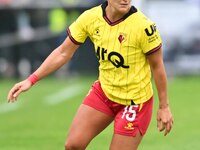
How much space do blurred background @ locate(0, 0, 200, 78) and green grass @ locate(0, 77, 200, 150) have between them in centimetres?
399

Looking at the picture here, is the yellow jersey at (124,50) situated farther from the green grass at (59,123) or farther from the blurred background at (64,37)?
the blurred background at (64,37)

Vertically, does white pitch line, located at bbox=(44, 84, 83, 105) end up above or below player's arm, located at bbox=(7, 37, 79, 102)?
below

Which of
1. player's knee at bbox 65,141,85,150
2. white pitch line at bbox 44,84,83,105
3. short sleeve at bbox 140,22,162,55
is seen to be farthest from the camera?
white pitch line at bbox 44,84,83,105

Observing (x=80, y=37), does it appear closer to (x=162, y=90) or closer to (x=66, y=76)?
(x=162, y=90)

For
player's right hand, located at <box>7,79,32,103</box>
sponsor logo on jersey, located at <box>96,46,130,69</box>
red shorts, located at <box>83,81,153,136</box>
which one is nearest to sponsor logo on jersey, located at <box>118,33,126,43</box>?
sponsor logo on jersey, located at <box>96,46,130,69</box>

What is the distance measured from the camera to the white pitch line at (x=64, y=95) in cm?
2217

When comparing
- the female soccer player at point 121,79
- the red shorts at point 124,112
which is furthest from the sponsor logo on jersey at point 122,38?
the red shorts at point 124,112

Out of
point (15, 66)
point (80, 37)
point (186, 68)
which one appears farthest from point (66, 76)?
point (80, 37)

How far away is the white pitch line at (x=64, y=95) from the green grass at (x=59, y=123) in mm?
159

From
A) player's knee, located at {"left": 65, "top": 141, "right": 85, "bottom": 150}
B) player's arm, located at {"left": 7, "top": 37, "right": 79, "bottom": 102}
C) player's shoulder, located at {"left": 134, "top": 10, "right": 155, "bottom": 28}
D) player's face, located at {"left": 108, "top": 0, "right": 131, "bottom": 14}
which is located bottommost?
player's knee, located at {"left": 65, "top": 141, "right": 85, "bottom": 150}

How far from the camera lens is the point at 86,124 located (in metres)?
8.73

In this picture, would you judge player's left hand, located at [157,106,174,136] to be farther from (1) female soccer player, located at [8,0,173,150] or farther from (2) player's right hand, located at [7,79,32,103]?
(2) player's right hand, located at [7,79,32,103]

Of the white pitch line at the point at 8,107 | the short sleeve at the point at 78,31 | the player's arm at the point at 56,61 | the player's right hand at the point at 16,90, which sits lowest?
the white pitch line at the point at 8,107

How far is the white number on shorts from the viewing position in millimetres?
8672
